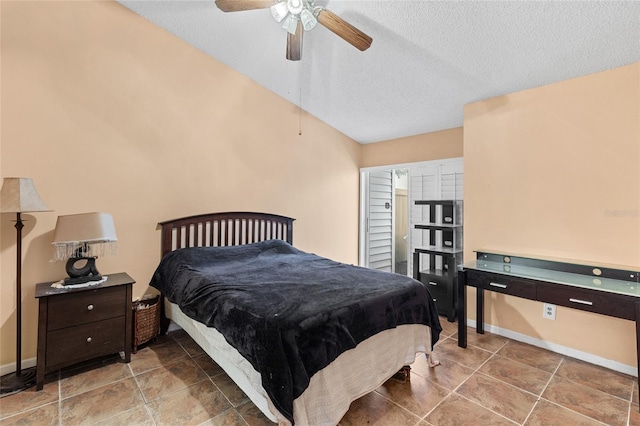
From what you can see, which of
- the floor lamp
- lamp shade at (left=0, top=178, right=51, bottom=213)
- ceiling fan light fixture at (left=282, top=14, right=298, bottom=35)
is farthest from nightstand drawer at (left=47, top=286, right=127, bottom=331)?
ceiling fan light fixture at (left=282, top=14, right=298, bottom=35)

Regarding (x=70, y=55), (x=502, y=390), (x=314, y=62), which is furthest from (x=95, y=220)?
(x=502, y=390)

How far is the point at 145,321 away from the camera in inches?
110

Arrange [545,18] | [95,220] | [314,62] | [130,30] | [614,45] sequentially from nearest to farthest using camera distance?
1. [545,18]
2. [614,45]
3. [95,220]
4. [130,30]
5. [314,62]

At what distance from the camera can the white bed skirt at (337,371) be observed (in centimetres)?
162

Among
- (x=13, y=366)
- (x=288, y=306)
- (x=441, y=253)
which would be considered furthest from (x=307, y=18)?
(x=13, y=366)

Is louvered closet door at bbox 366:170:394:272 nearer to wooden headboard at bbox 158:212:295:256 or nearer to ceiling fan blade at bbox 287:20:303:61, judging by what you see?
wooden headboard at bbox 158:212:295:256

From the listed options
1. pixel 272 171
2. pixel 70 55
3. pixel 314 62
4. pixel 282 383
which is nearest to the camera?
pixel 282 383

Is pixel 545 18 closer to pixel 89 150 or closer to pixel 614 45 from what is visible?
pixel 614 45

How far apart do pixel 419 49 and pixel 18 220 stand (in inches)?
135

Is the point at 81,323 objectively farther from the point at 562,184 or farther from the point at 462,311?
the point at 562,184

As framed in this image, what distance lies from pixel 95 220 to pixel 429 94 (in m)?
3.35

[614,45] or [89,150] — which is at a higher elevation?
[614,45]

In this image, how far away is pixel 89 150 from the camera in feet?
8.88

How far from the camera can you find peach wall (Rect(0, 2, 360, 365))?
95.2 inches
